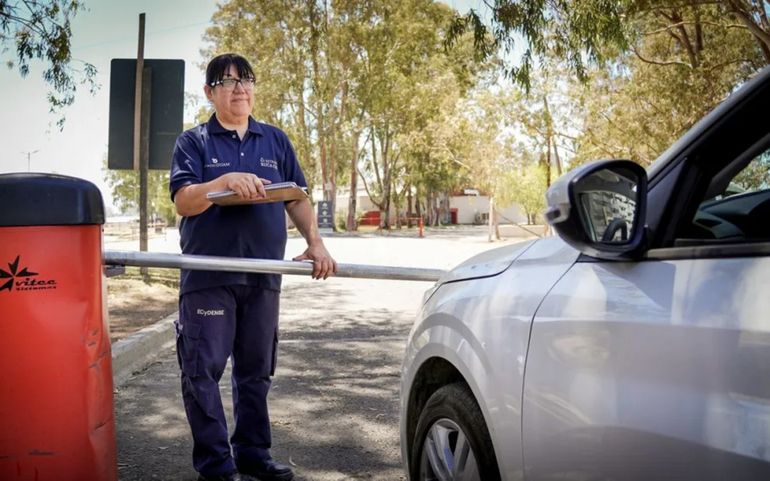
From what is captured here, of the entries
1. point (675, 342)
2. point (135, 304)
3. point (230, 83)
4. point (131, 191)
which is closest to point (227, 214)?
point (230, 83)

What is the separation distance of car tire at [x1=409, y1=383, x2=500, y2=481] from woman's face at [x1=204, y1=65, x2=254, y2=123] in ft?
5.86

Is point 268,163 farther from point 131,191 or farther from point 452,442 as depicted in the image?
point 131,191

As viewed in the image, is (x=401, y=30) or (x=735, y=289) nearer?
(x=735, y=289)

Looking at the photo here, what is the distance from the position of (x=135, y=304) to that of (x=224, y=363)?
23.9ft

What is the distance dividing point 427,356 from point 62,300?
1226 mm

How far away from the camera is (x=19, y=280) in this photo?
249 cm

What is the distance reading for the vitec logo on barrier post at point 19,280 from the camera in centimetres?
248

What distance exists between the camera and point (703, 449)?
1.49 meters

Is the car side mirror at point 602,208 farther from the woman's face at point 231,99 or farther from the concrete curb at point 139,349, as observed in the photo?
the concrete curb at point 139,349

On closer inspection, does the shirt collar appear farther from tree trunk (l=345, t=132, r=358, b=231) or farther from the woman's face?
tree trunk (l=345, t=132, r=358, b=231)

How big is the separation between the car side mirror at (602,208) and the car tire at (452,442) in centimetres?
74

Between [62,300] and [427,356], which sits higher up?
[62,300]

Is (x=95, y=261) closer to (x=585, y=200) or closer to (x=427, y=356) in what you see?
(x=427, y=356)

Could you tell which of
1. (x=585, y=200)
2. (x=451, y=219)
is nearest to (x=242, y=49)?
(x=585, y=200)
